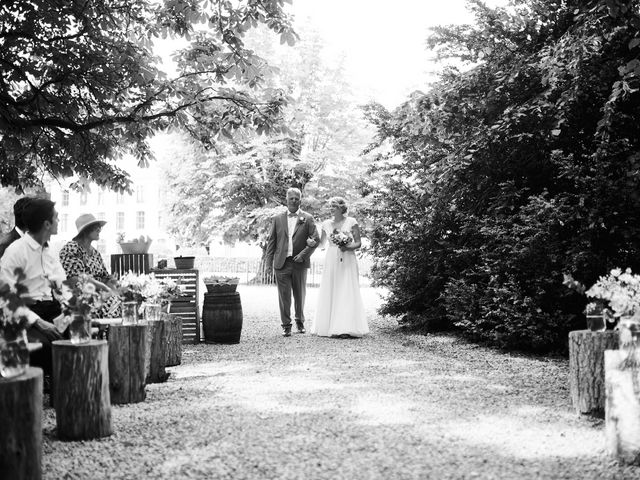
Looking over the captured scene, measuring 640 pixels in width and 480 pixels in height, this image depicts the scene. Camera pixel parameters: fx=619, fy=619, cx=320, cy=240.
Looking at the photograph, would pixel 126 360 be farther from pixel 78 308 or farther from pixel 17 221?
pixel 17 221

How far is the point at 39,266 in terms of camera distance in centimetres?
552

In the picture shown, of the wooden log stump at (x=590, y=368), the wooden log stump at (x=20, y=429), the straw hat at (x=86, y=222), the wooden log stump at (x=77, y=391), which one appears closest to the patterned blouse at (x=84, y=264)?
the straw hat at (x=86, y=222)

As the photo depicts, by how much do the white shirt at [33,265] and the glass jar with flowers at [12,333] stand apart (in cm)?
169

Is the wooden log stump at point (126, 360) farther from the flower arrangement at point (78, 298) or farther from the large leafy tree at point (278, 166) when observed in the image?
the large leafy tree at point (278, 166)

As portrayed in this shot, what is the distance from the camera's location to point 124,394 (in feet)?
18.0

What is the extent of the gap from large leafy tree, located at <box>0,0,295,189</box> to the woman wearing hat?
8.90ft

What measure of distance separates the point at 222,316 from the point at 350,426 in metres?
5.20

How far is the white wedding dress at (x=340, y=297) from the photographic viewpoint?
33.0ft

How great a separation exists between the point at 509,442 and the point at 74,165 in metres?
8.94

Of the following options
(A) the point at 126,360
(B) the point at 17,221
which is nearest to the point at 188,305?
(B) the point at 17,221

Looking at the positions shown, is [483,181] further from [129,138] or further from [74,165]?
[74,165]

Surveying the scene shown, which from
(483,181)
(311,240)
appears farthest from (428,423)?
(311,240)

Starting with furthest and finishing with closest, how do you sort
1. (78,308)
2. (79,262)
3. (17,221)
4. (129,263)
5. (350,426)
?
(129,263) → (79,262) → (17,221) → (350,426) → (78,308)

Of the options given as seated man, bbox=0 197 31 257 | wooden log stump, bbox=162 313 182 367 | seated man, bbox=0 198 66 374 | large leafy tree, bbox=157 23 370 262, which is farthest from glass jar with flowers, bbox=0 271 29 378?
large leafy tree, bbox=157 23 370 262
